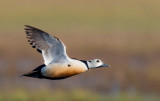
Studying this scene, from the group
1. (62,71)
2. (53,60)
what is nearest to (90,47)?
(53,60)

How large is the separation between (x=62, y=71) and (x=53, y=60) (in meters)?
0.29

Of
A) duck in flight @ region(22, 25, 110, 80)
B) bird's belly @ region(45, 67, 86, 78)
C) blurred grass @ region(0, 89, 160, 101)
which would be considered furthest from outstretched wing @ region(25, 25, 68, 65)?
blurred grass @ region(0, 89, 160, 101)

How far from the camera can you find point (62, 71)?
1301 centimetres

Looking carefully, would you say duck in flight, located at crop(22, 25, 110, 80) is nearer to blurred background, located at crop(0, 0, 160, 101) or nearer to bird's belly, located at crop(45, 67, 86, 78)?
bird's belly, located at crop(45, 67, 86, 78)

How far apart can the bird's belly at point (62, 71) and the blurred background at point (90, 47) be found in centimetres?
275

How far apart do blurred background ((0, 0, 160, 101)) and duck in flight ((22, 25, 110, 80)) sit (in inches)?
104

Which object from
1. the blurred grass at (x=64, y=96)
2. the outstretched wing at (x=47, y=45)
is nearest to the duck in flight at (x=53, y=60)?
the outstretched wing at (x=47, y=45)

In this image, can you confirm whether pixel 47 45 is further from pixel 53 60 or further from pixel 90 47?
pixel 90 47

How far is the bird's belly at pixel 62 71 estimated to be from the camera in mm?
12922

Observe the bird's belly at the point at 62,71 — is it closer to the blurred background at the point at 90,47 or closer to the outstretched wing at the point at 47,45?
the outstretched wing at the point at 47,45

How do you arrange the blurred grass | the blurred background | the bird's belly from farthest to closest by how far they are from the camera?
the blurred background
the blurred grass
the bird's belly

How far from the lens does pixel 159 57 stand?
19.6m

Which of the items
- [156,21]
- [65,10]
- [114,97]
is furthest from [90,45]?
[65,10]

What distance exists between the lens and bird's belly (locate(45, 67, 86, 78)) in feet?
42.4
